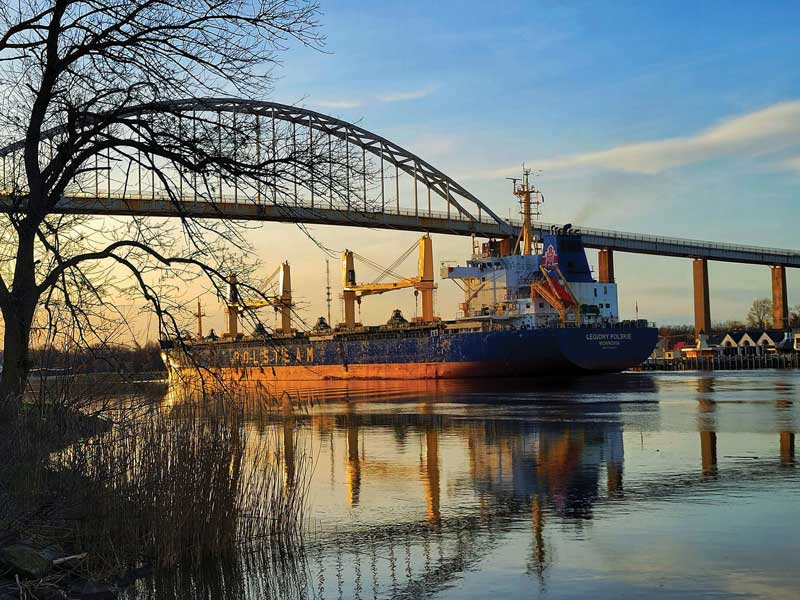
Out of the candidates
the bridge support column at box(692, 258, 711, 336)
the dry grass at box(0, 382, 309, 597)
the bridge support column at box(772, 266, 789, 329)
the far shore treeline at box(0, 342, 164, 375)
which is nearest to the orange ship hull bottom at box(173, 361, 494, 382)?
the far shore treeline at box(0, 342, 164, 375)

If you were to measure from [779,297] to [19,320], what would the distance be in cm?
10005

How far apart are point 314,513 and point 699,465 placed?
6942 mm

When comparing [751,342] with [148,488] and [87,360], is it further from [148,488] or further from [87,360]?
[148,488]

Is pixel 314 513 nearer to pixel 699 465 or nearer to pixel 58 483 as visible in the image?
pixel 58 483

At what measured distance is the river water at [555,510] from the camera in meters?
9.20

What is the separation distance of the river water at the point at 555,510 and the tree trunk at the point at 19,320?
374 centimetres

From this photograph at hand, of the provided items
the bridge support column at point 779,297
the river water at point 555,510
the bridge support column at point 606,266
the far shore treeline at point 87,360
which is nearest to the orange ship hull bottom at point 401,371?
the river water at point 555,510

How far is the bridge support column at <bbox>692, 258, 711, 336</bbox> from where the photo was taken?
93.2 meters

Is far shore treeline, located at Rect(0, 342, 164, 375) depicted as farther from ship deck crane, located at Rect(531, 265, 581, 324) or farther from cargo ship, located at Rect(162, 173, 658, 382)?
ship deck crane, located at Rect(531, 265, 581, 324)

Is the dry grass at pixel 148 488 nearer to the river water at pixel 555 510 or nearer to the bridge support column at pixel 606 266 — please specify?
the river water at pixel 555 510

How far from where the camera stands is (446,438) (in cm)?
2206

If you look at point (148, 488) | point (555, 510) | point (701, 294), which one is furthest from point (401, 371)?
point (148, 488)

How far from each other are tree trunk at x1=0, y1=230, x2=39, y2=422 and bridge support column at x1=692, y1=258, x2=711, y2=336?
290 feet

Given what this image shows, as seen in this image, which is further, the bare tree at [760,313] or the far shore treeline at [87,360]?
the bare tree at [760,313]
